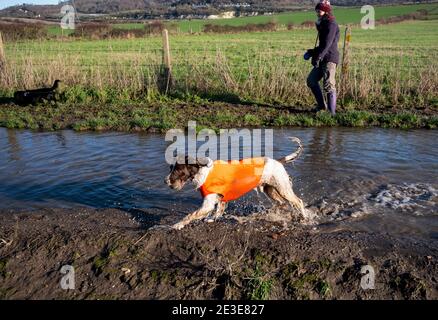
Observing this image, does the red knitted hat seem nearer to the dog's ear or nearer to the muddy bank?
the muddy bank

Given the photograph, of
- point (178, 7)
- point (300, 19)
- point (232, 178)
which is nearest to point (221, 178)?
point (232, 178)

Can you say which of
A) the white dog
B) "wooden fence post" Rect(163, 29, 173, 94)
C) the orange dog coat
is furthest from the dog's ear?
"wooden fence post" Rect(163, 29, 173, 94)

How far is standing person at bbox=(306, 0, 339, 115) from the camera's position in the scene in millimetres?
9141

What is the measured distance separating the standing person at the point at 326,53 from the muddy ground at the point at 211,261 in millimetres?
5446

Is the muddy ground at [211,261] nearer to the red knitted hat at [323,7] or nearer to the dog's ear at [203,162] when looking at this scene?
the dog's ear at [203,162]

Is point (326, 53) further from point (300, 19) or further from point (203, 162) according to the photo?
point (300, 19)

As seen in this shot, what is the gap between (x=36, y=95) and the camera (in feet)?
39.7

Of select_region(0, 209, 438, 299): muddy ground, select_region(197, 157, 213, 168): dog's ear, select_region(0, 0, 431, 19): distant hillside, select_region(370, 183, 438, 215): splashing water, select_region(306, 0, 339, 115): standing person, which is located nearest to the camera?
select_region(0, 209, 438, 299): muddy ground

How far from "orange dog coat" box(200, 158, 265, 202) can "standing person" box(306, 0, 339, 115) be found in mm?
5331

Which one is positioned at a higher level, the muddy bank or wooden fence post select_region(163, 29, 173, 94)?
wooden fence post select_region(163, 29, 173, 94)

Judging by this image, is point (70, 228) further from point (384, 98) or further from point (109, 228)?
point (384, 98)

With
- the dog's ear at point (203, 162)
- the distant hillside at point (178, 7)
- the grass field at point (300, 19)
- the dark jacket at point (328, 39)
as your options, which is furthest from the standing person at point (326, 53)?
the distant hillside at point (178, 7)

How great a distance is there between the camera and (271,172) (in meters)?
4.88

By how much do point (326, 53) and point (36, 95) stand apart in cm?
821
